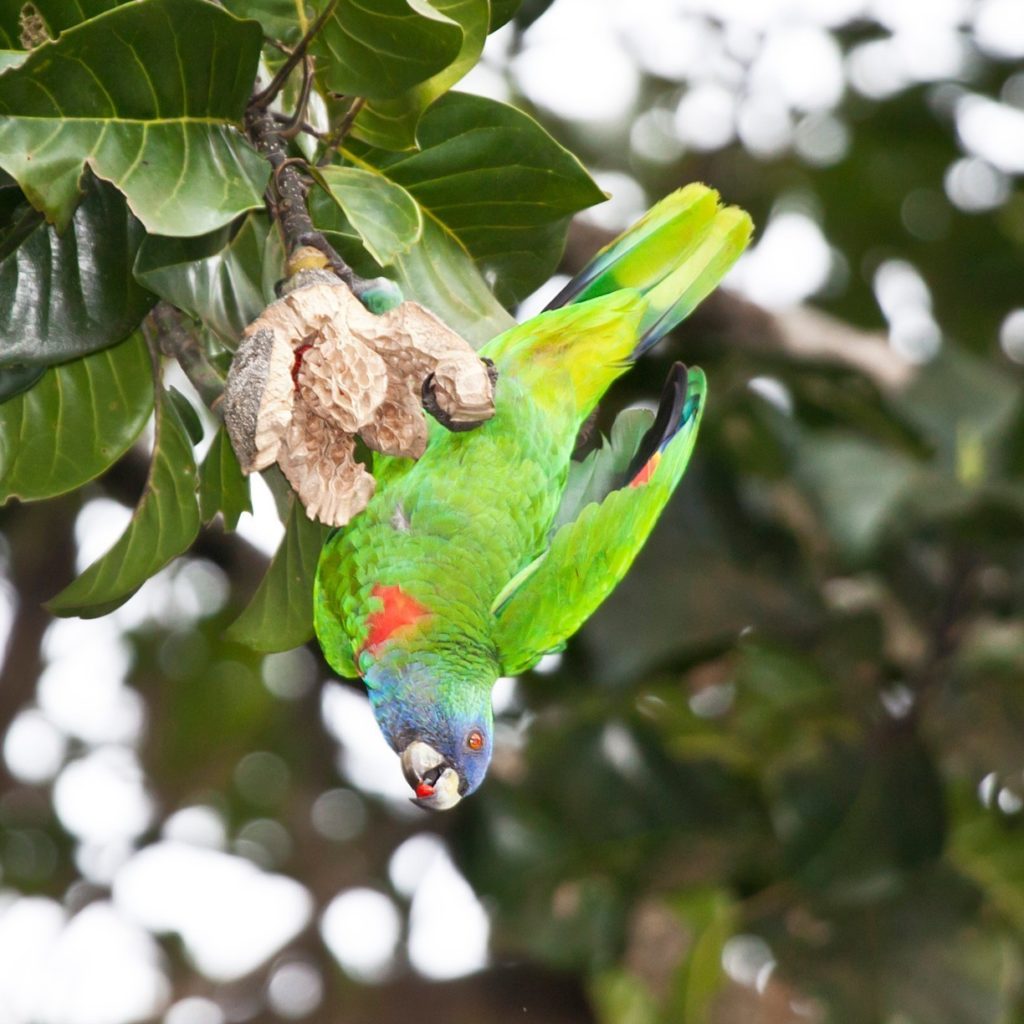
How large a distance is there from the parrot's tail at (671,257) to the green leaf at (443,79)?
45 centimetres

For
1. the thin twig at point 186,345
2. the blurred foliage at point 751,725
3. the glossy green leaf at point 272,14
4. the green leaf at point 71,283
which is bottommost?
the blurred foliage at point 751,725

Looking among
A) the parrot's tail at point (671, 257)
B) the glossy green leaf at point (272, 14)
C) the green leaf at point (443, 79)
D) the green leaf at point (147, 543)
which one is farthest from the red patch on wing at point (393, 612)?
the glossy green leaf at point (272, 14)

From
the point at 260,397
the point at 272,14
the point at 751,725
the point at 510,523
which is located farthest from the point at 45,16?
the point at 751,725

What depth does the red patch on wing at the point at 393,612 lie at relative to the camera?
1822 mm

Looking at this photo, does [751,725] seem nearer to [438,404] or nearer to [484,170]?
→ [484,170]

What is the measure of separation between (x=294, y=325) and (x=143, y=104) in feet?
1.02

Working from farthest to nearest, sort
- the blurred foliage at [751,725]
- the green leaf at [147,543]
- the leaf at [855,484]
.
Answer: the blurred foliage at [751,725], the leaf at [855,484], the green leaf at [147,543]

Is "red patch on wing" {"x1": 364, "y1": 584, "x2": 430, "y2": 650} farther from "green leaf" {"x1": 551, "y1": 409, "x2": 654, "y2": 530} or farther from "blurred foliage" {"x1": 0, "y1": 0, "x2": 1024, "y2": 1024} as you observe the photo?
"blurred foliage" {"x1": 0, "y1": 0, "x2": 1024, "y2": 1024}

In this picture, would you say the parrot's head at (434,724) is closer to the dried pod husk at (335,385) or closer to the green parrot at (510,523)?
the green parrot at (510,523)

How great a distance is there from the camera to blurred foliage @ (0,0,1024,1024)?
3688 mm

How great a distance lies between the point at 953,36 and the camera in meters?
4.59

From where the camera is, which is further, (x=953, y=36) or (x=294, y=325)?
(x=953, y=36)

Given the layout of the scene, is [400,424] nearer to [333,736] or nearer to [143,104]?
[143,104]

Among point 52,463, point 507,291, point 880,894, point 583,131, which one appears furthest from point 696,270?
point 583,131
